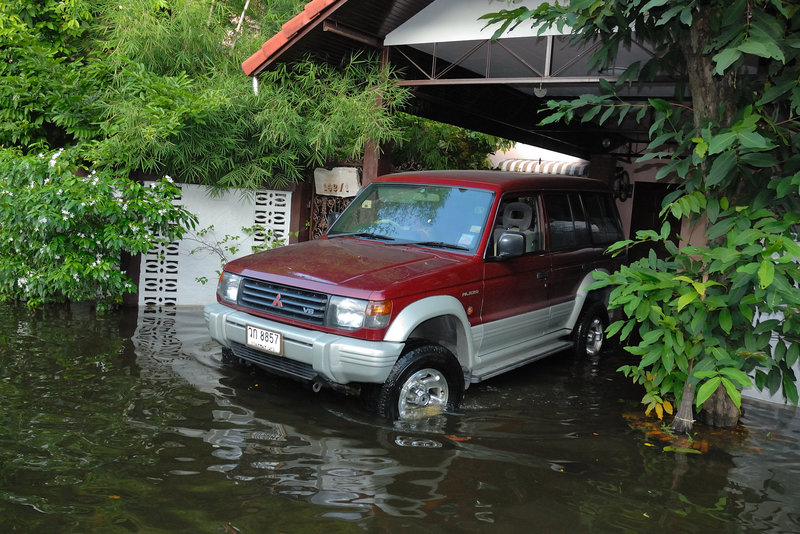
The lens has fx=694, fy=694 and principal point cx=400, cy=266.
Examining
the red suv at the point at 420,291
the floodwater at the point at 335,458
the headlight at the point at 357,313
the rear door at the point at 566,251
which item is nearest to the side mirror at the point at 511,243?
the red suv at the point at 420,291

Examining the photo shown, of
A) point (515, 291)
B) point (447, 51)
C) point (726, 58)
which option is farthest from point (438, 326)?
point (447, 51)

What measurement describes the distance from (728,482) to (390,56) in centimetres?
647

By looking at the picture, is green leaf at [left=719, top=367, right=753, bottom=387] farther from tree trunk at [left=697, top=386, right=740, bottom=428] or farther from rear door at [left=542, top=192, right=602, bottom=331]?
rear door at [left=542, top=192, right=602, bottom=331]

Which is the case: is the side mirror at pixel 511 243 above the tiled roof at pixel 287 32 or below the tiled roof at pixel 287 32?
below

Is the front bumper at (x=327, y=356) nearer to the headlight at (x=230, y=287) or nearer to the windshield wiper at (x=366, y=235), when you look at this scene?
the headlight at (x=230, y=287)

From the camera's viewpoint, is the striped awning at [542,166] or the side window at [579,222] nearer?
the side window at [579,222]

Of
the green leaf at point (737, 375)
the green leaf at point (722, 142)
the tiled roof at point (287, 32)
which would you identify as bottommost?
the green leaf at point (737, 375)

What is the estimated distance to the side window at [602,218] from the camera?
23.4ft

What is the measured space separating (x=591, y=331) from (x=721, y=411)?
2.15 metres

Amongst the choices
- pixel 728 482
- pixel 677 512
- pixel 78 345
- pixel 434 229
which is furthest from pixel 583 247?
pixel 78 345

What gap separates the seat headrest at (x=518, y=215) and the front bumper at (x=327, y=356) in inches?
68.3

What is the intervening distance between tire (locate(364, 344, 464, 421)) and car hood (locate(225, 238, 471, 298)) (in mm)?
510

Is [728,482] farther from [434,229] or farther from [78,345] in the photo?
[78,345]

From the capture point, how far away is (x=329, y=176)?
8969 millimetres
